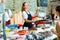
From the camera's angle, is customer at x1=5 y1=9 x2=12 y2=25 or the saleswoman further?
the saleswoman

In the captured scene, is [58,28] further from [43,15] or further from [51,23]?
[43,15]

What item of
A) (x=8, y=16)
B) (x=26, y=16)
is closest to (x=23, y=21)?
(x=26, y=16)

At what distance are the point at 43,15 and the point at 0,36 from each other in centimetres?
106

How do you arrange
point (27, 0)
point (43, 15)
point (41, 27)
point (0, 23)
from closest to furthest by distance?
point (0, 23), point (41, 27), point (27, 0), point (43, 15)

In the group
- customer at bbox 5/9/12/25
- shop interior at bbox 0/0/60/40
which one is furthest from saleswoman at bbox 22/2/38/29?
customer at bbox 5/9/12/25

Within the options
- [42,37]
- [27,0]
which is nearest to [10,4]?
[27,0]

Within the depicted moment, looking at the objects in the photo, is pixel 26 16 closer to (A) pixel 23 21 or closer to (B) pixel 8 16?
(A) pixel 23 21

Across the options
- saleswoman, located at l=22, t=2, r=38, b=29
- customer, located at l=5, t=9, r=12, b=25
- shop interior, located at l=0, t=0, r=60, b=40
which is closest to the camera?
shop interior, located at l=0, t=0, r=60, b=40

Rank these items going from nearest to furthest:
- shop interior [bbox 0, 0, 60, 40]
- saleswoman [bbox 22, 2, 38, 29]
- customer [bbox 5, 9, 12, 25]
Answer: shop interior [bbox 0, 0, 60, 40] < customer [bbox 5, 9, 12, 25] < saleswoman [bbox 22, 2, 38, 29]

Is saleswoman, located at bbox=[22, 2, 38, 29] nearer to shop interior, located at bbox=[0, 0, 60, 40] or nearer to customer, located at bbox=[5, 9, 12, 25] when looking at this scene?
shop interior, located at bbox=[0, 0, 60, 40]

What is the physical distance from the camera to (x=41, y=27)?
2756 mm

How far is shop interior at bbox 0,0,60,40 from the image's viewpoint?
2.40 metres

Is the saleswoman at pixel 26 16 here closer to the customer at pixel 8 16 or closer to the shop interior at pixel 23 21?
the shop interior at pixel 23 21

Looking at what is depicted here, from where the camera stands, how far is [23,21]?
9.32ft
